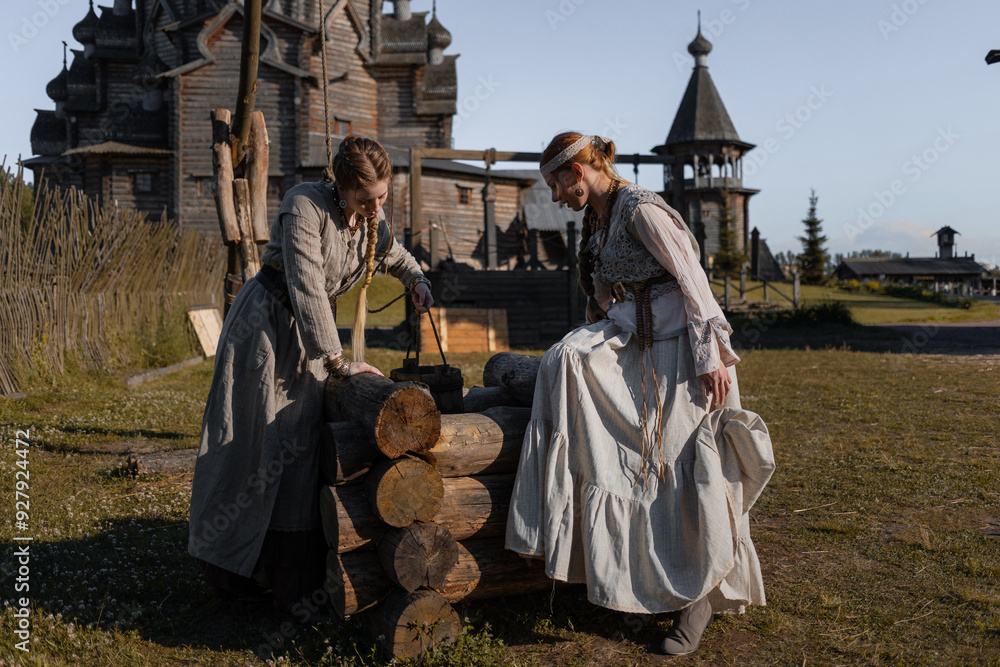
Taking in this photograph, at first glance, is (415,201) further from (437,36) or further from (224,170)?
(437,36)

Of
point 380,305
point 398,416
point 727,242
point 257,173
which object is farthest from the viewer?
point 727,242

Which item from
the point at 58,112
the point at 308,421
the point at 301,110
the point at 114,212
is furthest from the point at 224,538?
the point at 58,112

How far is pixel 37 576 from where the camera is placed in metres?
3.76

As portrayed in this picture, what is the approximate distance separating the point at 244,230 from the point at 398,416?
10.7 feet

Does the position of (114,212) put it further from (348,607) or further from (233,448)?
(348,607)

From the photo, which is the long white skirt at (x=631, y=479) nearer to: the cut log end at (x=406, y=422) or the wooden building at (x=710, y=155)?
the cut log end at (x=406, y=422)

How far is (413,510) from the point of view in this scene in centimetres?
297

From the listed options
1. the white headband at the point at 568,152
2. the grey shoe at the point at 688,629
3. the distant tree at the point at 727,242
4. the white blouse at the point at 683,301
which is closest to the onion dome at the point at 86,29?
the distant tree at the point at 727,242

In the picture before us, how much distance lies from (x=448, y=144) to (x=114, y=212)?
23486 mm

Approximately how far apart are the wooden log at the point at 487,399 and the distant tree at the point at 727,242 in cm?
3660

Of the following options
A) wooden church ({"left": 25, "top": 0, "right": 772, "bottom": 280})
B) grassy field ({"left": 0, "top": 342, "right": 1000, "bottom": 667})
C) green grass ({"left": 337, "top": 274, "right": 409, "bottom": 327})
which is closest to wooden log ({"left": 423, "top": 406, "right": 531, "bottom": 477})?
grassy field ({"left": 0, "top": 342, "right": 1000, "bottom": 667})

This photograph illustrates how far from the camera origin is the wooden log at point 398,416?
287cm

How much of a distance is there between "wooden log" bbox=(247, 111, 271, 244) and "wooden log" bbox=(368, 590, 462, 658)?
11.0 feet

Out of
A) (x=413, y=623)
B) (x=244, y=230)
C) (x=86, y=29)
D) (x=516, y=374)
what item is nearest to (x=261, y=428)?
(x=413, y=623)
